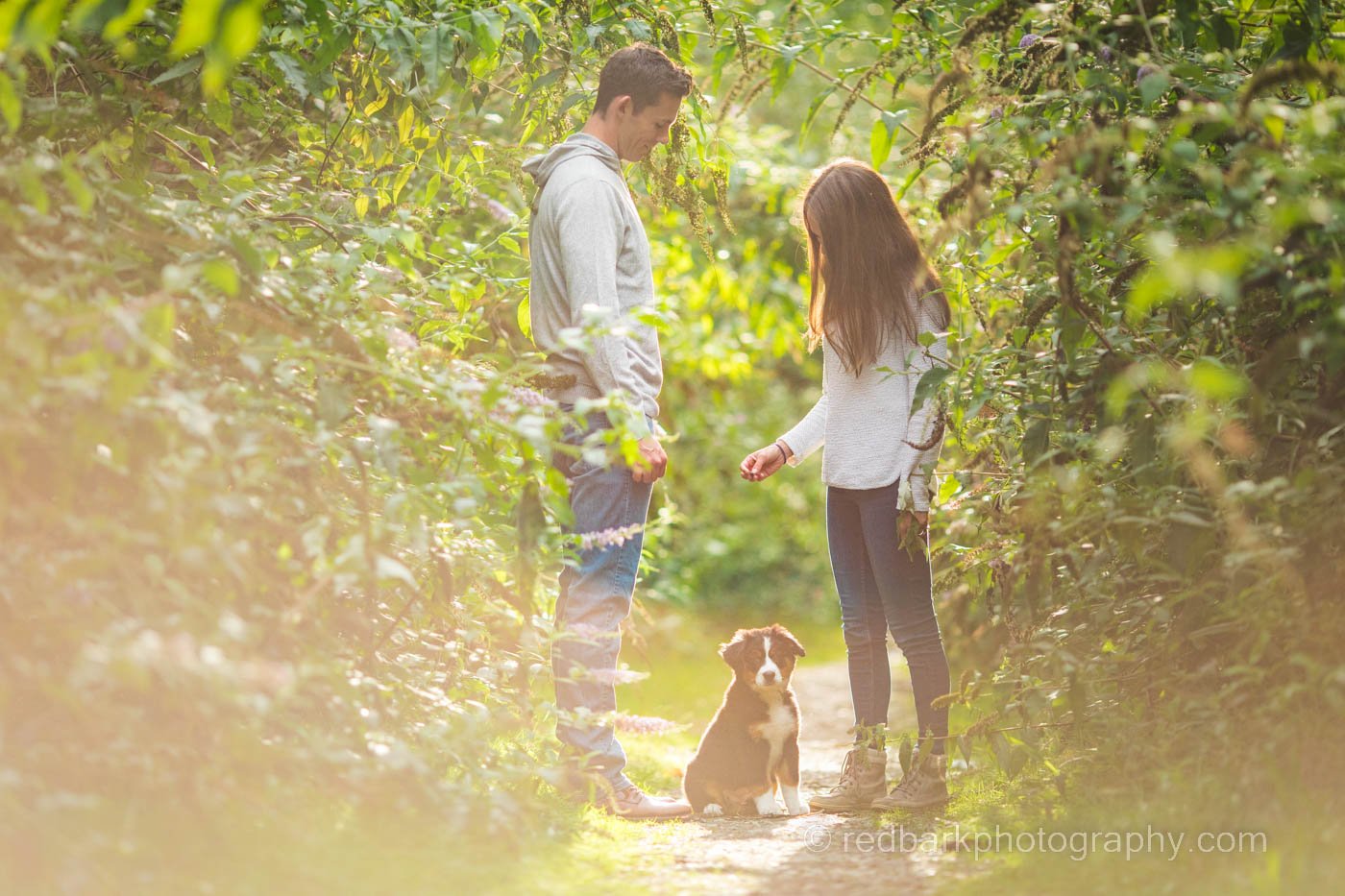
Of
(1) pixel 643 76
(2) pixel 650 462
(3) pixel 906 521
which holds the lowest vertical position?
(3) pixel 906 521

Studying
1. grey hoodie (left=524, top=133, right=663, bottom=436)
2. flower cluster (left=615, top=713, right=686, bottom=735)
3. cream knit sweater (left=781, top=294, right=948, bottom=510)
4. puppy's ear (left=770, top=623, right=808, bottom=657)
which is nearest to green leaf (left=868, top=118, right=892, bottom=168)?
cream knit sweater (left=781, top=294, right=948, bottom=510)

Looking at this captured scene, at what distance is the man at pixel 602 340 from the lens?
3539mm

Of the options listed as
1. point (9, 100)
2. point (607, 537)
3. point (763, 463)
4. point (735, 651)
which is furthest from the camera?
point (735, 651)

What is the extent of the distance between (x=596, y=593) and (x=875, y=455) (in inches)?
37.6

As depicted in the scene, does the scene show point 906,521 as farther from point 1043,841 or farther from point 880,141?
point 880,141

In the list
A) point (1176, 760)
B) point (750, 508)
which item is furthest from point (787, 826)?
point (750, 508)

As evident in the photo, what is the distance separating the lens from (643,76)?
3.68m

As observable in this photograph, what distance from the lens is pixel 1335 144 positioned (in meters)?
2.55

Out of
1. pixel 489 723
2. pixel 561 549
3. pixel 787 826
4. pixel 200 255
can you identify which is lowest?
pixel 787 826

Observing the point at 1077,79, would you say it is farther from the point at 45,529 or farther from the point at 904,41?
the point at 45,529

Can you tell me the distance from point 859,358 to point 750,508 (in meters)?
8.67

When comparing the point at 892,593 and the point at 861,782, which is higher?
the point at 892,593

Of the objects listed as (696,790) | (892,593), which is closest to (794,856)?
(696,790)

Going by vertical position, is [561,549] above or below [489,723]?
above
